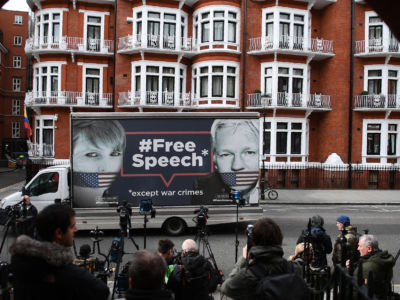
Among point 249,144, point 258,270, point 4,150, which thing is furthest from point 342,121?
point 4,150

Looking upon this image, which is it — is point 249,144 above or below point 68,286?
above

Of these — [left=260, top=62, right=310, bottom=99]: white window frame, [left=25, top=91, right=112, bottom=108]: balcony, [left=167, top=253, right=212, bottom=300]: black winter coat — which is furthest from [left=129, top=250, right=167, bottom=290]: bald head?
[left=25, top=91, right=112, bottom=108]: balcony

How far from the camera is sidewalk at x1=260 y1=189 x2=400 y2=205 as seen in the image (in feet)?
68.1

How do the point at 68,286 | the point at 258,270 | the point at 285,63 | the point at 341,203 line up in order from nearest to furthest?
1. the point at 68,286
2. the point at 258,270
3. the point at 341,203
4. the point at 285,63

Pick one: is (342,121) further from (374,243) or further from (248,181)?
(374,243)

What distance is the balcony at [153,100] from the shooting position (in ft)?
84.7

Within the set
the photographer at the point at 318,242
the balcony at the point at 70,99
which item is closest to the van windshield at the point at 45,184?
the photographer at the point at 318,242

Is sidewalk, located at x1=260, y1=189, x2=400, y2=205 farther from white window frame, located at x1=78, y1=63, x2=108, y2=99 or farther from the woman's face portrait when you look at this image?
white window frame, located at x1=78, y1=63, x2=108, y2=99

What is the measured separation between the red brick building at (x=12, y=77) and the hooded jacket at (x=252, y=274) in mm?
58351

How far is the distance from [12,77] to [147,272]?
63.7 metres

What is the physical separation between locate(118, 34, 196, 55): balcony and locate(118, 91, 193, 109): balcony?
9.44 ft

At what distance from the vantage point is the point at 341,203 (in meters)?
20.6

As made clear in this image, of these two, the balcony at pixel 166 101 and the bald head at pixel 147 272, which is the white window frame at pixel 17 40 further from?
the bald head at pixel 147 272

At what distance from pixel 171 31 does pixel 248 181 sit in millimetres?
17870
